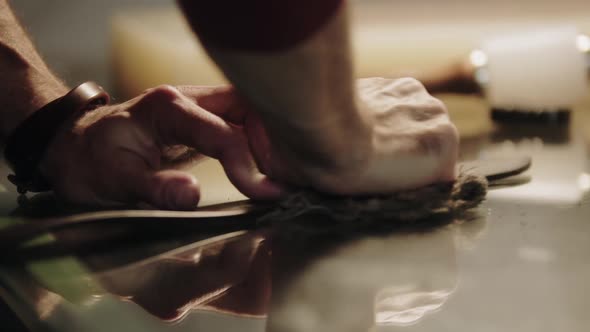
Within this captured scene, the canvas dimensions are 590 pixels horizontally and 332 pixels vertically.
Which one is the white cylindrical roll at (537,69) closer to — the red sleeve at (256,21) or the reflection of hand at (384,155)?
the reflection of hand at (384,155)

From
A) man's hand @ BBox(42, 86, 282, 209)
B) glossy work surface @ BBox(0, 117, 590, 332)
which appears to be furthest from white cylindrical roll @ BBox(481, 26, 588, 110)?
man's hand @ BBox(42, 86, 282, 209)

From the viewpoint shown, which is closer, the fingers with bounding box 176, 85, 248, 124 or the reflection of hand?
the reflection of hand

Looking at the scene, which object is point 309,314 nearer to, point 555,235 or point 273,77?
point 273,77

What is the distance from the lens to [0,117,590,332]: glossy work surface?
392mm

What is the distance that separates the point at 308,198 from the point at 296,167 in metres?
0.03

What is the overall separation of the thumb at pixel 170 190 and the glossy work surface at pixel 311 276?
1.1 inches

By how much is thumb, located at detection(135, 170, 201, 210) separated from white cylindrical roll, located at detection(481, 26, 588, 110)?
29.4 inches

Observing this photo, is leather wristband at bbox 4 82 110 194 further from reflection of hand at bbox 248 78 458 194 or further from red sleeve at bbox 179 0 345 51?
red sleeve at bbox 179 0 345 51

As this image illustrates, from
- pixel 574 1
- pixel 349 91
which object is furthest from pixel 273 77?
pixel 574 1

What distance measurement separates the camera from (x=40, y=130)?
2.09ft

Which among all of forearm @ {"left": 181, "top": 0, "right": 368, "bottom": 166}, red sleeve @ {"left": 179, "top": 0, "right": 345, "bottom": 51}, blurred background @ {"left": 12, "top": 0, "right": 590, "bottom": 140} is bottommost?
blurred background @ {"left": 12, "top": 0, "right": 590, "bottom": 140}

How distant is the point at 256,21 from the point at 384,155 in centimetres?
19

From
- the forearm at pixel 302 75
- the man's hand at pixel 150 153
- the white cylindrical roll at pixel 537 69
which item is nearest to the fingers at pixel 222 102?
the man's hand at pixel 150 153

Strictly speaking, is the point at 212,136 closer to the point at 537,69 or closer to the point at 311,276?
the point at 311,276
